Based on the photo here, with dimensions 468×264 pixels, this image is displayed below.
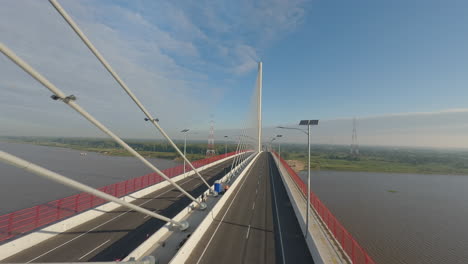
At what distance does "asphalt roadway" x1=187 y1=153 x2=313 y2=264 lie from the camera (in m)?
11.6

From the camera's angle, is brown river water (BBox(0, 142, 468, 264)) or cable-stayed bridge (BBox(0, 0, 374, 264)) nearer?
cable-stayed bridge (BBox(0, 0, 374, 264))

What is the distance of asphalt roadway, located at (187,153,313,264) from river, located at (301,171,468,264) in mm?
11201

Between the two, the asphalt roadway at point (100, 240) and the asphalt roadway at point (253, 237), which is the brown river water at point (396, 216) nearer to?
the asphalt roadway at point (253, 237)

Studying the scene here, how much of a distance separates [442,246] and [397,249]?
7.52 metres

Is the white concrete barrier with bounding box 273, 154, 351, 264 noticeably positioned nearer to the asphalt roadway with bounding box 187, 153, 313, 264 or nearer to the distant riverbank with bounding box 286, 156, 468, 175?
the asphalt roadway with bounding box 187, 153, 313, 264

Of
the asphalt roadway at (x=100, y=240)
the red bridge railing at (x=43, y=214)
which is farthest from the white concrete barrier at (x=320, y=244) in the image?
the red bridge railing at (x=43, y=214)

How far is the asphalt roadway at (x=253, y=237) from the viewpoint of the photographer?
1156cm

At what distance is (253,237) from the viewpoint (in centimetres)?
1380

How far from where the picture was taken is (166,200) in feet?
71.2

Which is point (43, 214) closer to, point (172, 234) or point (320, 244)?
point (172, 234)

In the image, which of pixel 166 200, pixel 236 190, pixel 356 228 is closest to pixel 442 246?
pixel 356 228

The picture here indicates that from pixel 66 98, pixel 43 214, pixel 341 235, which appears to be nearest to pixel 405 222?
pixel 341 235

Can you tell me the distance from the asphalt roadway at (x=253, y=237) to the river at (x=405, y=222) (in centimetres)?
1120

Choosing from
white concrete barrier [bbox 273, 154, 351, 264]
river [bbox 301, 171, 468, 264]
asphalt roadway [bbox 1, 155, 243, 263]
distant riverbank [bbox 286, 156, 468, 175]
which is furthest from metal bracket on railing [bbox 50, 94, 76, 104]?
distant riverbank [bbox 286, 156, 468, 175]
